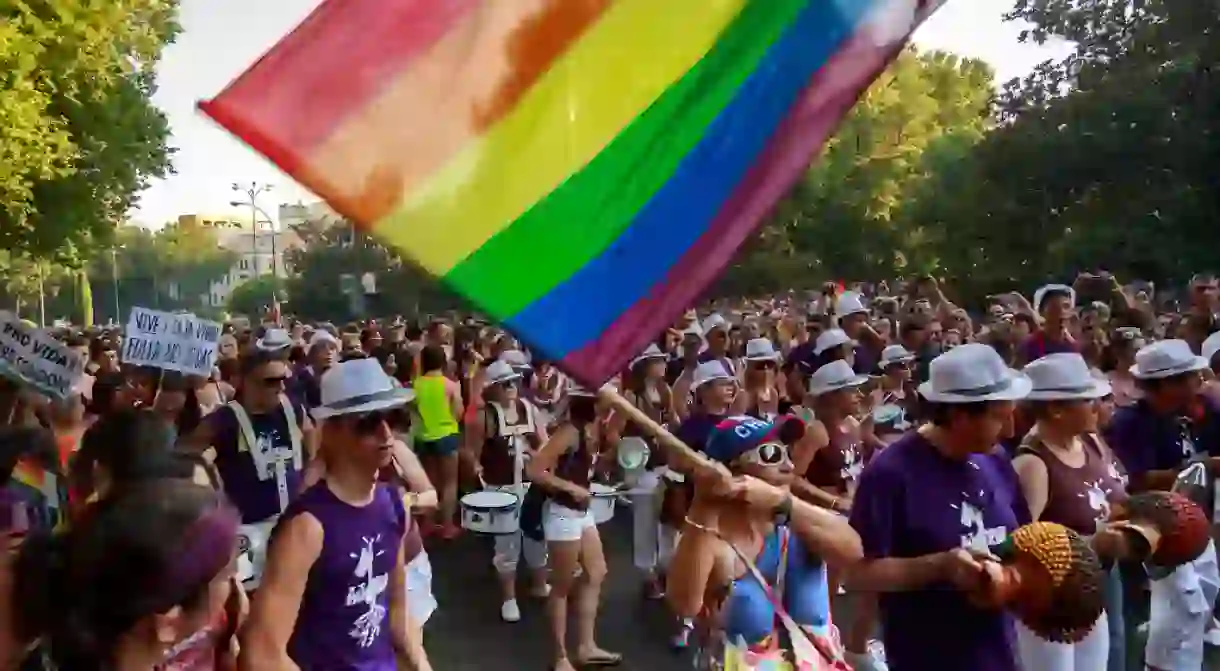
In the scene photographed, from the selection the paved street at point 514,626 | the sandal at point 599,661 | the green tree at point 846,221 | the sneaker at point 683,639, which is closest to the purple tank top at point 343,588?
the sandal at point 599,661

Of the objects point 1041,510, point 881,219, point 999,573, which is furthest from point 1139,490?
point 881,219

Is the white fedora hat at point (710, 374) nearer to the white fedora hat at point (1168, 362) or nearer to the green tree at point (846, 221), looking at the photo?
the white fedora hat at point (1168, 362)

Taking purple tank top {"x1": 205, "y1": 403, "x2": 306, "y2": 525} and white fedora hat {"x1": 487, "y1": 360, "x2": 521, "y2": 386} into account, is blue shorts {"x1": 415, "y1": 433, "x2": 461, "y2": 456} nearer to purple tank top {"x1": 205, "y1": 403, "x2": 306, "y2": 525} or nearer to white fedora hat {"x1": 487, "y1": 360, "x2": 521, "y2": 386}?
white fedora hat {"x1": 487, "y1": 360, "x2": 521, "y2": 386}

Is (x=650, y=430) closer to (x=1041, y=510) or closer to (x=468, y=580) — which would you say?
(x=1041, y=510)

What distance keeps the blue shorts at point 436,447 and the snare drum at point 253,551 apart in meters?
4.67

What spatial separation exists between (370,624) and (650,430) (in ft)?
3.83

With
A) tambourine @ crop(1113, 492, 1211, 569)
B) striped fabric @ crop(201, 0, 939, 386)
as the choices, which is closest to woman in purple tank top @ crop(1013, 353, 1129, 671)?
tambourine @ crop(1113, 492, 1211, 569)

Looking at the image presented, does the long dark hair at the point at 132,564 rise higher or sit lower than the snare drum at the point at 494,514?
higher

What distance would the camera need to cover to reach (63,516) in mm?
4504

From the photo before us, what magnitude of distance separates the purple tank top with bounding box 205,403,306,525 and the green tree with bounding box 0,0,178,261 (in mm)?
13378

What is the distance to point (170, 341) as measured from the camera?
6660mm

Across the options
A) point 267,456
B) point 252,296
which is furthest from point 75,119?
point 252,296

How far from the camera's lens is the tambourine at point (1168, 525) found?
3691 mm

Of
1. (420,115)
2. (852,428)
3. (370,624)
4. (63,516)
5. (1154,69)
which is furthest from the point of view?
(1154,69)
